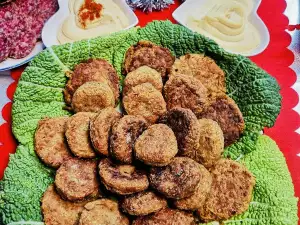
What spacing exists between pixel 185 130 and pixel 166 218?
1.42 feet

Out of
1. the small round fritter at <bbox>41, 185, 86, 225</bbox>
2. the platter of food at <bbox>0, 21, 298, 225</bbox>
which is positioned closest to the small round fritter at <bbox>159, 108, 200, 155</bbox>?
the platter of food at <bbox>0, 21, 298, 225</bbox>

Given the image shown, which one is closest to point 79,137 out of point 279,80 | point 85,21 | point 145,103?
point 145,103

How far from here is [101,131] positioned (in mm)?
2193

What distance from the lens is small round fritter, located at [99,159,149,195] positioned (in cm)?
209

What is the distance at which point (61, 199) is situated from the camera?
7.44 ft

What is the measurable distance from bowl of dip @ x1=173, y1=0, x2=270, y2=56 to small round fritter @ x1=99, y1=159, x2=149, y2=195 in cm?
124

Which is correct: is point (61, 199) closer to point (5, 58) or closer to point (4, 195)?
point (4, 195)

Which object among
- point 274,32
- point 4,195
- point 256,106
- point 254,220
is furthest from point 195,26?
point 4,195

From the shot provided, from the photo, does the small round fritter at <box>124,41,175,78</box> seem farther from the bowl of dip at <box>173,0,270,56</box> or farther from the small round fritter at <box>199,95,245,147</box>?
the bowl of dip at <box>173,0,270,56</box>

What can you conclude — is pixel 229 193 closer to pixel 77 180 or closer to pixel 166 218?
pixel 166 218

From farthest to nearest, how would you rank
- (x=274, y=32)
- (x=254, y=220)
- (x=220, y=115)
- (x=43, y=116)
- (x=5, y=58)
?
(x=274, y=32) → (x=5, y=58) → (x=43, y=116) → (x=220, y=115) → (x=254, y=220)

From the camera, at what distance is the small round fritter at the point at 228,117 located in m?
2.39

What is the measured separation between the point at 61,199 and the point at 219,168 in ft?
2.71

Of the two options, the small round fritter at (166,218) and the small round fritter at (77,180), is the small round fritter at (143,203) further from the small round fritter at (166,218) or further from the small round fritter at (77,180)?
the small round fritter at (77,180)
